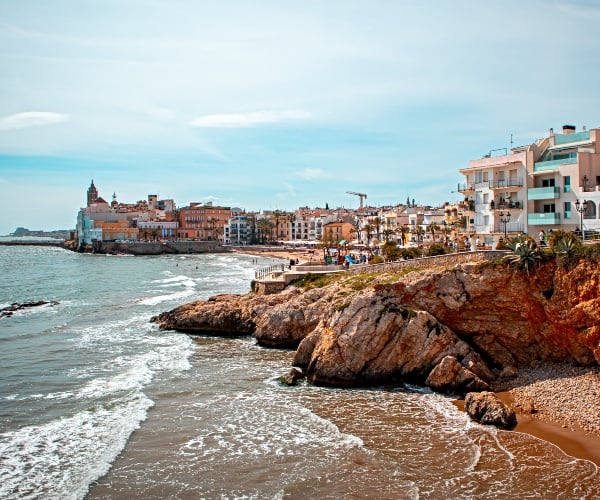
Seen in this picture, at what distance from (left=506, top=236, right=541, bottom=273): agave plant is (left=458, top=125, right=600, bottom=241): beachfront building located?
6.99m

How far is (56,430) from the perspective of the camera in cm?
2050

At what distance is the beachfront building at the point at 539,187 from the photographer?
3372 cm

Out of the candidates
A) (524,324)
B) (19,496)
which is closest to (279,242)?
(524,324)

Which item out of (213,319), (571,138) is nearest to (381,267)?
(213,319)

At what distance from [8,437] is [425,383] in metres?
16.0

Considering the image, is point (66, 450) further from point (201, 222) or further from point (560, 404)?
point (201, 222)

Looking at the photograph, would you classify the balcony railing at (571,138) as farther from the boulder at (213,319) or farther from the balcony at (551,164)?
the boulder at (213,319)

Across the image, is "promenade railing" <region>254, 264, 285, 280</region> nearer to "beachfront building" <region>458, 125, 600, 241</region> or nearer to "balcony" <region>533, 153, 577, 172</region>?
"beachfront building" <region>458, 125, 600, 241</region>

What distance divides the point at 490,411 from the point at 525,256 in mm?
8540

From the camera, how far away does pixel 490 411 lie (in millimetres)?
20500

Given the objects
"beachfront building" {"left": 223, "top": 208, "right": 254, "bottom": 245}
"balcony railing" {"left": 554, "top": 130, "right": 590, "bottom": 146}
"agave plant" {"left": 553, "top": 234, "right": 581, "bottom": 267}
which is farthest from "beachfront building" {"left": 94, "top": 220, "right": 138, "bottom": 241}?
"agave plant" {"left": 553, "top": 234, "right": 581, "bottom": 267}

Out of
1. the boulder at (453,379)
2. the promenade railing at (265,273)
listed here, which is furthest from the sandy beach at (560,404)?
the promenade railing at (265,273)

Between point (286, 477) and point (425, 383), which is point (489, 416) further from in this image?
point (286, 477)

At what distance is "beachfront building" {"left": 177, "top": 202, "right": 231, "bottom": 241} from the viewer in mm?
173375
